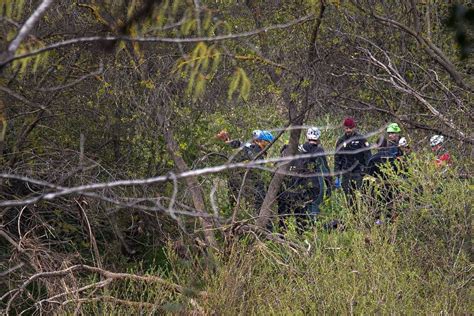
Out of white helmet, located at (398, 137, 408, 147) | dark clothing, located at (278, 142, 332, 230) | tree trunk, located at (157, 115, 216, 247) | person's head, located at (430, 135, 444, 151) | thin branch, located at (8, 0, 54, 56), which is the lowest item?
dark clothing, located at (278, 142, 332, 230)

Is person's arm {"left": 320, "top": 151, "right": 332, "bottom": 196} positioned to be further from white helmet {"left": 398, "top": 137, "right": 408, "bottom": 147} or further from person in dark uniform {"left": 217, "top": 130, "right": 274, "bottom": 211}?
white helmet {"left": 398, "top": 137, "right": 408, "bottom": 147}

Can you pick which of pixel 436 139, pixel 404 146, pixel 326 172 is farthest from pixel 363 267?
pixel 326 172

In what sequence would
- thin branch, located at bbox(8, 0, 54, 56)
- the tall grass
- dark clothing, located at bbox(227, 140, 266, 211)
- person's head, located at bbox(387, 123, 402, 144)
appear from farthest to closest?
dark clothing, located at bbox(227, 140, 266, 211) → person's head, located at bbox(387, 123, 402, 144) → the tall grass → thin branch, located at bbox(8, 0, 54, 56)

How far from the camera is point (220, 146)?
36.4 ft

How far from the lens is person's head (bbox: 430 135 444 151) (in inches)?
346

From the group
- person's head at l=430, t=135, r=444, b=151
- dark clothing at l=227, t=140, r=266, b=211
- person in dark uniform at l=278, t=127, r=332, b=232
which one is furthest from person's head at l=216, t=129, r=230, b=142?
person's head at l=430, t=135, r=444, b=151

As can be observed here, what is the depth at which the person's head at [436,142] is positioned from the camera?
8780 millimetres

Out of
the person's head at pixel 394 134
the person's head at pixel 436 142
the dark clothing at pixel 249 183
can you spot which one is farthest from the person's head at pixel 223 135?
the person's head at pixel 436 142

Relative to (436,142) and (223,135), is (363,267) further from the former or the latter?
(223,135)

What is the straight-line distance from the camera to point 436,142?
350 inches

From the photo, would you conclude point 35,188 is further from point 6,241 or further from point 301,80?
point 301,80

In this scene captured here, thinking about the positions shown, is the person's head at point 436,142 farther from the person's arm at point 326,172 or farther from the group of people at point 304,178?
the person's arm at point 326,172

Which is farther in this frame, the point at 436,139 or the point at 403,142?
the point at 403,142

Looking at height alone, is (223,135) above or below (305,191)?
above
